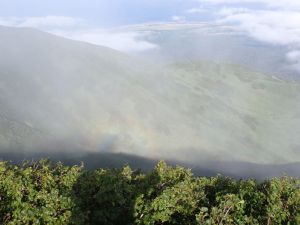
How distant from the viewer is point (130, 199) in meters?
48.2

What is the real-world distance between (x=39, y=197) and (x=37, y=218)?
2790 mm

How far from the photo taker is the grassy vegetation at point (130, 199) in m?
41.2

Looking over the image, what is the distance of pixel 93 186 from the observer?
5100 centimetres

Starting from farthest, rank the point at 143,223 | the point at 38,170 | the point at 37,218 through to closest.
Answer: the point at 38,170
the point at 143,223
the point at 37,218

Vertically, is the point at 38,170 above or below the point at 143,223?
above

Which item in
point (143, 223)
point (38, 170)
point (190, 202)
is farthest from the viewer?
point (38, 170)

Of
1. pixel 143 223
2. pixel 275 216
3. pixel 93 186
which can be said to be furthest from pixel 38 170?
pixel 275 216

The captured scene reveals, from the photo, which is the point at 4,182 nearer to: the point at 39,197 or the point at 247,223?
the point at 39,197

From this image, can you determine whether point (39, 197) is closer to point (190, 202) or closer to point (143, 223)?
point (143, 223)

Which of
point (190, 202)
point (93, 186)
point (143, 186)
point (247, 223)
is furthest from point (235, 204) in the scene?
point (93, 186)

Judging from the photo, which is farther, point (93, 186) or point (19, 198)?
point (93, 186)

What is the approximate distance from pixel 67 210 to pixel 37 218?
3199 mm

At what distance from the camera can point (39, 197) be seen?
43.2 meters

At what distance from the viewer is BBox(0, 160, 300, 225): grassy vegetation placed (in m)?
41.2
